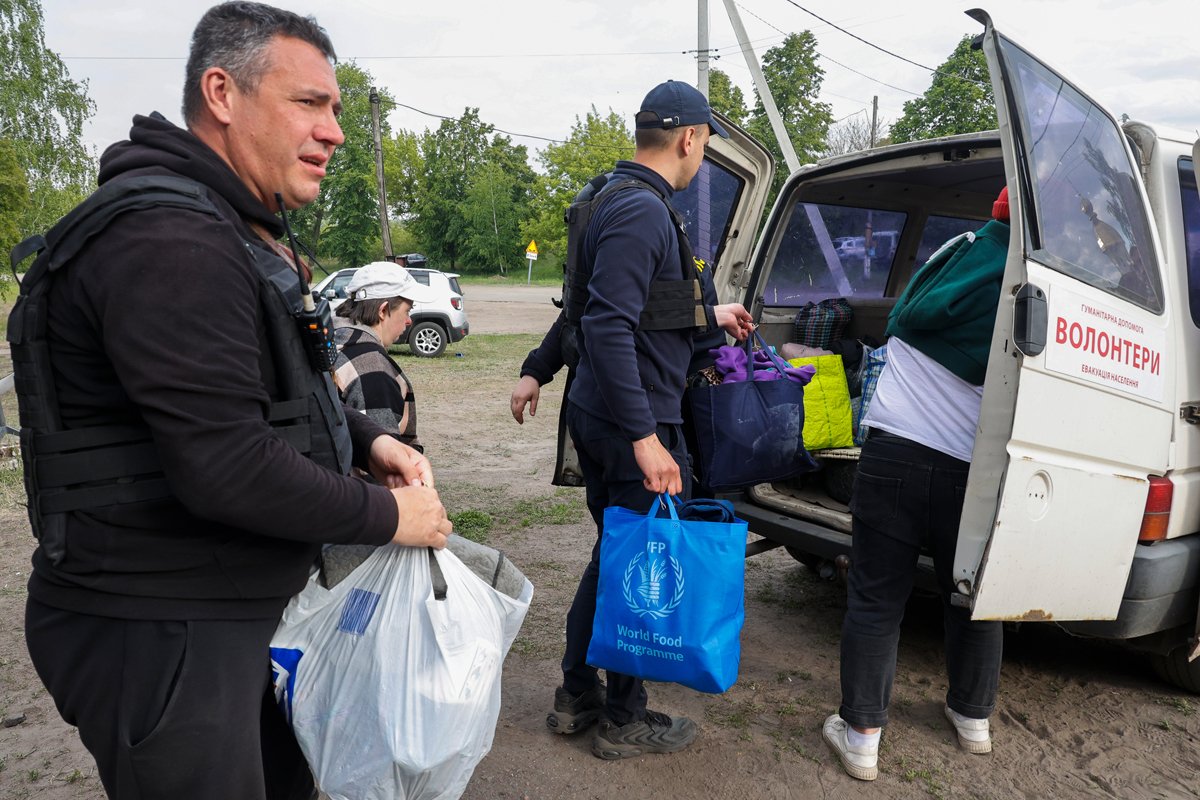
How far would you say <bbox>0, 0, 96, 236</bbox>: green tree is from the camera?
82.3ft

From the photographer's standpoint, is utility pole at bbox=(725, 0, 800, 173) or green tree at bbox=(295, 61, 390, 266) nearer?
utility pole at bbox=(725, 0, 800, 173)

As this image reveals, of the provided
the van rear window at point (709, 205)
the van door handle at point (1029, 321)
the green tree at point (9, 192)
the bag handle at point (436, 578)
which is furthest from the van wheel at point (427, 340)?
the bag handle at point (436, 578)

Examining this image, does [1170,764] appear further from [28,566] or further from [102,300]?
[28,566]

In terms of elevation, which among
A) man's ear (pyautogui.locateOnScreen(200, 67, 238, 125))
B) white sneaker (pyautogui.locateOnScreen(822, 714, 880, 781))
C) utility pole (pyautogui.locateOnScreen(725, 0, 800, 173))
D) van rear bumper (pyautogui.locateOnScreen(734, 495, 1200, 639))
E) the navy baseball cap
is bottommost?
white sneaker (pyautogui.locateOnScreen(822, 714, 880, 781))

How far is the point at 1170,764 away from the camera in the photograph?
304cm

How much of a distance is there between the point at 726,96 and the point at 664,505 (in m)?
31.3

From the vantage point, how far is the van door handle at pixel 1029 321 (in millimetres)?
2525

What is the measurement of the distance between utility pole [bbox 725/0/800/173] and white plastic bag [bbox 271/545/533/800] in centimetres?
333

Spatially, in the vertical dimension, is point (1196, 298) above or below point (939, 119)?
below

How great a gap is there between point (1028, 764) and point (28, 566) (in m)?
4.85

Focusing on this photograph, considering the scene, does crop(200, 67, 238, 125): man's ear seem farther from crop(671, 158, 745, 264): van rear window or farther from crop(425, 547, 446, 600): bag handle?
crop(671, 158, 745, 264): van rear window

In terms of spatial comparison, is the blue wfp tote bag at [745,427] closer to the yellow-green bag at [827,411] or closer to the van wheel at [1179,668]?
the yellow-green bag at [827,411]

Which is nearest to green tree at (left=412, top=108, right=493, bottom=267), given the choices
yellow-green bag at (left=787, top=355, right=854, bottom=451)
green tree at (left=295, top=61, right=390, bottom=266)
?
green tree at (left=295, top=61, right=390, bottom=266)

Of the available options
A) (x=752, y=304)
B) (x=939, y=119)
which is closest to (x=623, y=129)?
(x=939, y=119)
